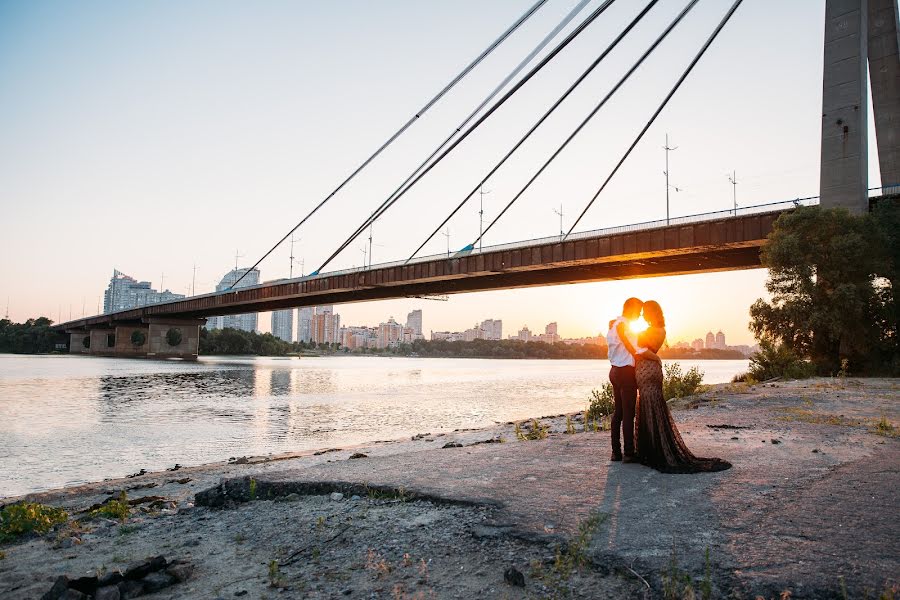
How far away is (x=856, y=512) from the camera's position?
16.3 feet

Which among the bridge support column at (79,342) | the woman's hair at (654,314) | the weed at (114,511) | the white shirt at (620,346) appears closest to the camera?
the weed at (114,511)

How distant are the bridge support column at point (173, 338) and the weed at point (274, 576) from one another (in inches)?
4080

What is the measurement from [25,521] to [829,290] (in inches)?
1133

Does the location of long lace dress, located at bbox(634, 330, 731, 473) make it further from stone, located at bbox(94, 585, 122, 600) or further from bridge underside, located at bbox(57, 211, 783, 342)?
bridge underside, located at bbox(57, 211, 783, 342)

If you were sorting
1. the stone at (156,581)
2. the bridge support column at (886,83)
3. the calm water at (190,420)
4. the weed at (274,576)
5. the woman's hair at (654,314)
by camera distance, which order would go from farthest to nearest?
the bridge support column at (886,83) < the calm water at (190,420) < the woman's hair at (654,314) < the stone at (156,581) < the weed at (274,576)

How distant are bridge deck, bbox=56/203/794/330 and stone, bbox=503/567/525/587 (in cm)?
3266

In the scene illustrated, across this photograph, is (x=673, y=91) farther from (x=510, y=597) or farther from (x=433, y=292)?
(x=433, y=292)

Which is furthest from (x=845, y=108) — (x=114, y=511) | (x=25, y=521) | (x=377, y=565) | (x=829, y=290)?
(x=25, y=521)

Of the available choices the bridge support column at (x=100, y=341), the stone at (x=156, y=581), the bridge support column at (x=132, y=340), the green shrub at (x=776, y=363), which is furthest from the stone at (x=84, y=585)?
the bridge support column at (x=100, y=341)

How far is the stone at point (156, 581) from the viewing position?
170 inches

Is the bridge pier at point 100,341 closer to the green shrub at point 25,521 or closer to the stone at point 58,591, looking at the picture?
the green shrub at point 25,521

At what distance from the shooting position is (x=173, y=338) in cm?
9900

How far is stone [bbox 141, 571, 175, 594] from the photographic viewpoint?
432cm

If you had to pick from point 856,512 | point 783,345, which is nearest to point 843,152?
point 783,345
